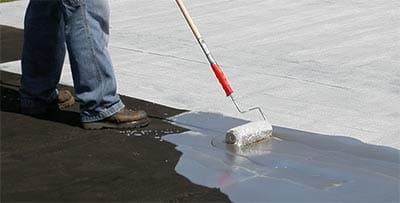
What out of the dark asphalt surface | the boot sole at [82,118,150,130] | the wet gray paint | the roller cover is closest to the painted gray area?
the wet gray paint

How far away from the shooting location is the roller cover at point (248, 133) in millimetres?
4766

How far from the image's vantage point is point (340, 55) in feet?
22.0

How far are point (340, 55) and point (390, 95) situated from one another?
3.65 feet

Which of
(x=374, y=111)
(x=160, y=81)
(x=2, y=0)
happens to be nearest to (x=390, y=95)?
(x=374, y=111)

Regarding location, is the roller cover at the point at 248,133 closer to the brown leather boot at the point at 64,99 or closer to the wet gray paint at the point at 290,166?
the wet gray paint at the point at 290,166

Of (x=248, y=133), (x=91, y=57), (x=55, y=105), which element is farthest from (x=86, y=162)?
(x=55, y=105)

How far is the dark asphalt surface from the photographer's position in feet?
13.5

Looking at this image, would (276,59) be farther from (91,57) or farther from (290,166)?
(290,166)

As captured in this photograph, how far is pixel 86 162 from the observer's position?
4.52 meters

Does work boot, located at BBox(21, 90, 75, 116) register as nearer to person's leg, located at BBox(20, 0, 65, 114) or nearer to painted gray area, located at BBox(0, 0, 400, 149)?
person's leg, located at BBox(20, 0, 65, 114)

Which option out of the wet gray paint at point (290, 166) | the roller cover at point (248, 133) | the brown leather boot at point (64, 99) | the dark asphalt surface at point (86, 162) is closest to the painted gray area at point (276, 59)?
the wet gray paint at point (290, 166)

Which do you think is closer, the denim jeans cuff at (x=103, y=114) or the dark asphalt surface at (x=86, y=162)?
the dark asphalt surface at (x=86, y=162)

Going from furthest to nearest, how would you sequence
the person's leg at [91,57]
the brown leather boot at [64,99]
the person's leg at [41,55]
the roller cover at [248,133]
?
the brown leather boot at [64,99], the person's leg at [41,55], the person's leg at [91,57], the roller cover at [248,133]

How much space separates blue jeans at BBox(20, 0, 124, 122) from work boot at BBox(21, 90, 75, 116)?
15 mm
